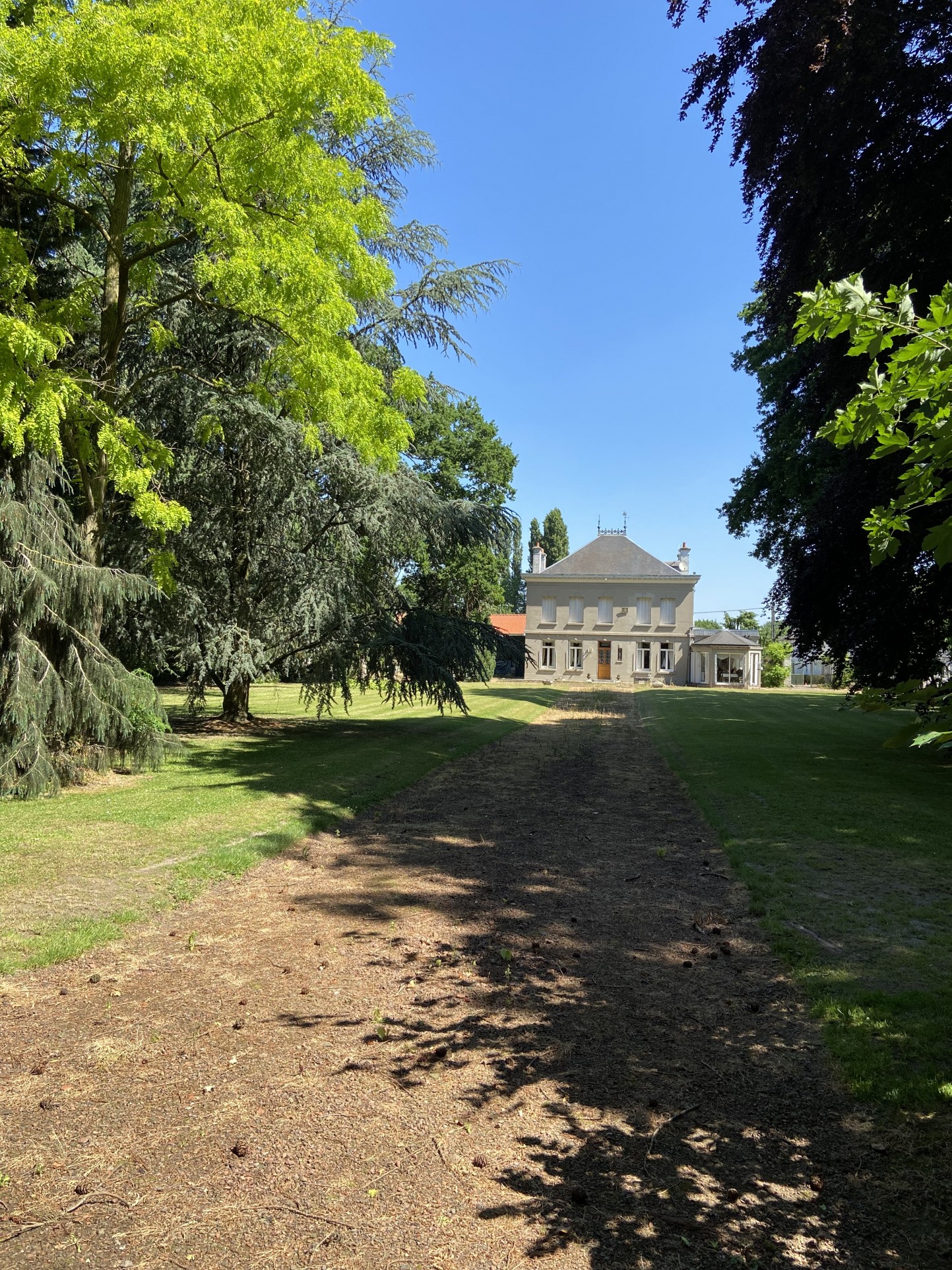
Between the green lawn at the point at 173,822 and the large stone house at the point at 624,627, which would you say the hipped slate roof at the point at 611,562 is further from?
the green lawn at the point at 173,822

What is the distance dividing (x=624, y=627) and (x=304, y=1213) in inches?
1737

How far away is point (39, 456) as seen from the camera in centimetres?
855

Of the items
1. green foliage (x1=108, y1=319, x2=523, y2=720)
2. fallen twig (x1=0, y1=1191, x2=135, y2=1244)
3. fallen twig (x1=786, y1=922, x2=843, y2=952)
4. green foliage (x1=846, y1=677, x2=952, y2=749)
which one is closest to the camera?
green foliage (x1=846, y1=677, x2=952, y2=749)

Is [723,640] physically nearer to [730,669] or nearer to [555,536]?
[730,669]

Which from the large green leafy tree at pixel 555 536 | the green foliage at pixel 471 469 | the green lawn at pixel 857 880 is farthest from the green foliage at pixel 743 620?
the green lawn at pixel 857 880

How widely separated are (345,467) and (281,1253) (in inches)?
522

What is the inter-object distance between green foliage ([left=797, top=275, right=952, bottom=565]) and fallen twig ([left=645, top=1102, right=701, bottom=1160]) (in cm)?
231

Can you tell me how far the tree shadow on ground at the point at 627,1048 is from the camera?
255 centimetres

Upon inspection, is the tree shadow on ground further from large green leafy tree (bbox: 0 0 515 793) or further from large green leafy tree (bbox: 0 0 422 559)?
large green leafy tree (bbox: 0 0 422 559)

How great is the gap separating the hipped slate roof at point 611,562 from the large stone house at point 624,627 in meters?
0.05

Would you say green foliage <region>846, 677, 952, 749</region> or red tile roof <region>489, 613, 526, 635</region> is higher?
red tile roof <region>489, 613, 526, 635</region>

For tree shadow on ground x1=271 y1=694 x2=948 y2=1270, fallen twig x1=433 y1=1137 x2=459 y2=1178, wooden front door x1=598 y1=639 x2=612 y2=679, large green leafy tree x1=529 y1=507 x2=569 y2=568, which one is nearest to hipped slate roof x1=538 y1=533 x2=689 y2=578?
wooden front door x1=598 y1=639 x2=612 y2=679

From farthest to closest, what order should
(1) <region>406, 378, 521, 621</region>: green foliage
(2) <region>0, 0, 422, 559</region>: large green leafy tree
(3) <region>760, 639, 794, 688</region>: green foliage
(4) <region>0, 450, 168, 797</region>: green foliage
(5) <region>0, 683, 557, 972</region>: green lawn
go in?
(3) <region>760, 639, 794, 688</region>: green foliage < (1) <region>406, 378, 521, 621</region>: green foliage < (4) <region>0, 450, 168, 797</region>: green foliage < (2) <region>0, 0, 422, 559</region>: large green leafy tree < (5) <region>0, 683, 557, 972</region>: green lawn

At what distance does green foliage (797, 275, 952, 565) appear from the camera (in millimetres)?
2035
